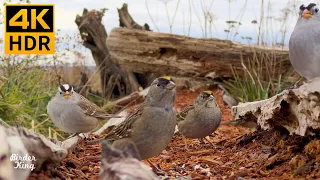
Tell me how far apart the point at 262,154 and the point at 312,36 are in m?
0.95

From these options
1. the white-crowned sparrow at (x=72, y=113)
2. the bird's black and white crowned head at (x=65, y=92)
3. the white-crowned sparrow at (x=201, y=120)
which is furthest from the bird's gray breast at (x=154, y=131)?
the bird's black and white crowned head at (x=65, y=92)

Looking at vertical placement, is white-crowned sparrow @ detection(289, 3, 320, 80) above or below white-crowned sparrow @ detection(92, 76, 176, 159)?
above

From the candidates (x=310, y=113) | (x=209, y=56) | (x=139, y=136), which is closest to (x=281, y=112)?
(x=310, y=113)

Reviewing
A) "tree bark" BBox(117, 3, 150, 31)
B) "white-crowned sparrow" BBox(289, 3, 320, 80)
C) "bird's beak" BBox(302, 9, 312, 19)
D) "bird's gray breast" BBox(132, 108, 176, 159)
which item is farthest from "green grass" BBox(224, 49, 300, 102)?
"bird's gray breast" BBox(132, 108, 176, 159)

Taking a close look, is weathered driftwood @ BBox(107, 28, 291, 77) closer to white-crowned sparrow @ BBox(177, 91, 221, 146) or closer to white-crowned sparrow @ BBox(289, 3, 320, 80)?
white-crowned sparrow @ BBox(177, 91, 221, 146)

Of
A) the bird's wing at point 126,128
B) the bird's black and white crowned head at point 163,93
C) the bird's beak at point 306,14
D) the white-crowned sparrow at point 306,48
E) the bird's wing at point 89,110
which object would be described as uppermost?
the bird's beak at point 306,14

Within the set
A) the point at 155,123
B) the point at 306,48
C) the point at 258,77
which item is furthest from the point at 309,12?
the point at 258,77

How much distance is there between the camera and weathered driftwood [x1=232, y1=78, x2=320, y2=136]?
332 cm

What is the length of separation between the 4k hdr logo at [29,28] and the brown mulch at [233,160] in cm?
212

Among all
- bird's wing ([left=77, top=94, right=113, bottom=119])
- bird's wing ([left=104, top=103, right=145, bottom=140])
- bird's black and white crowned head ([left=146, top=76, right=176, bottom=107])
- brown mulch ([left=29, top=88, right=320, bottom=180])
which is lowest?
brown mulch ([left=29, top=88, right=320, bottom=180])

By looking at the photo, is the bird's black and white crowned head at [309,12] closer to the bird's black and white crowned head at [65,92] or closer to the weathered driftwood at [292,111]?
the weathered driftwood at [292,111]

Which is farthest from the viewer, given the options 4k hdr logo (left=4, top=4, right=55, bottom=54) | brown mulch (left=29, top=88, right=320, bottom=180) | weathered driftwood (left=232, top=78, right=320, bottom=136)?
4k hdr logo (left=4, top=4, right=55, bottom=54)

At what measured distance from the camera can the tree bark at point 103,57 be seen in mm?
10727

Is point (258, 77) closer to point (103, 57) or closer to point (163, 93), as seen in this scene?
point (103, 57)
